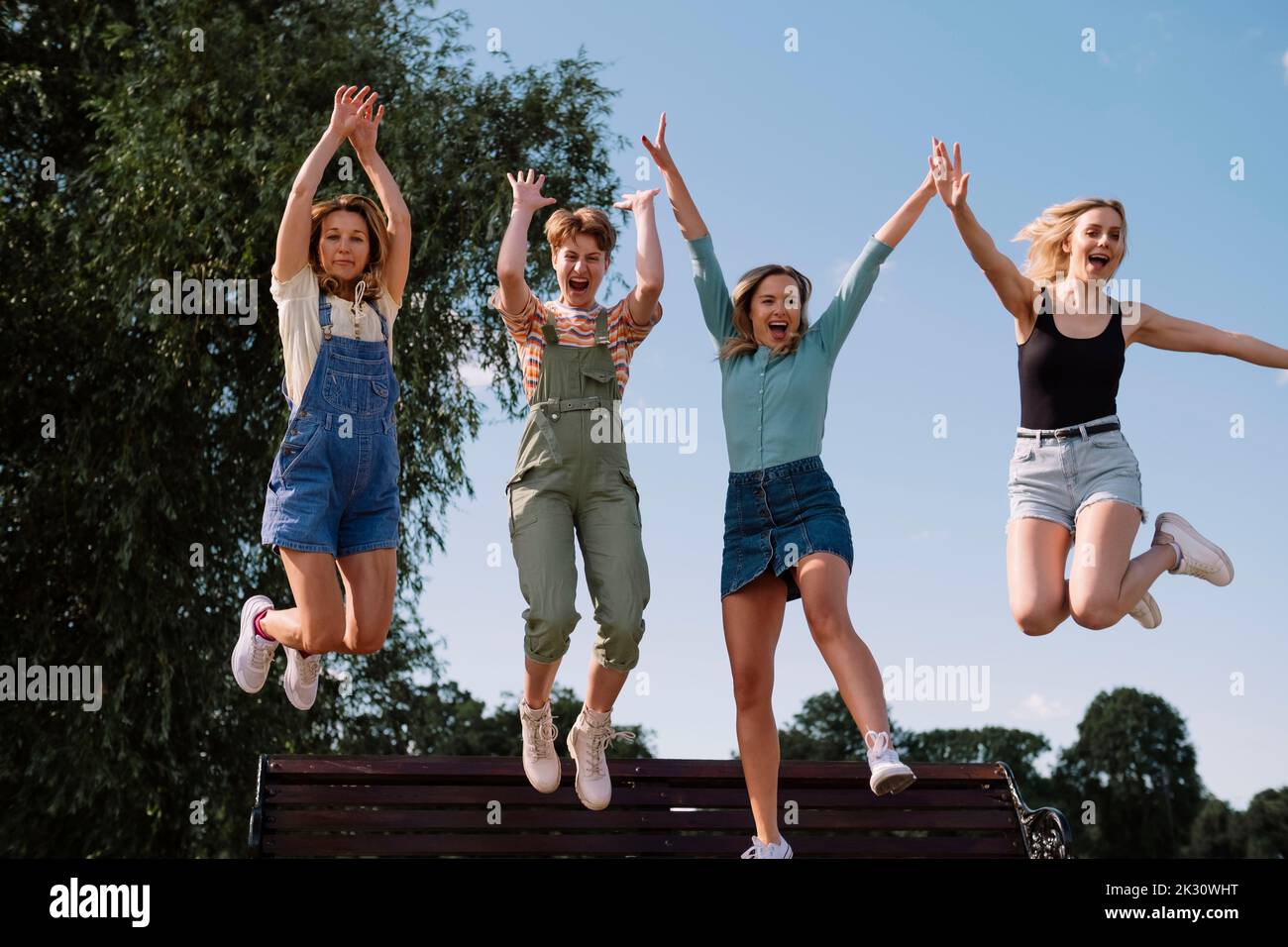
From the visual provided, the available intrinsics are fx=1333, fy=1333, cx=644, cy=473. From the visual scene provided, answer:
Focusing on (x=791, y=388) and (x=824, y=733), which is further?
(x=824, y=733)

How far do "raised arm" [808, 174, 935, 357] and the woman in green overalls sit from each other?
0.78 metres

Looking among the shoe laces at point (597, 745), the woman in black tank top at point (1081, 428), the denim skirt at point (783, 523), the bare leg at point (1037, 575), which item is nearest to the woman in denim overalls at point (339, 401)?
the shoe laces at point (597, 745)

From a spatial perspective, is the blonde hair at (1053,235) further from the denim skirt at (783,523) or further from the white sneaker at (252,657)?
the white sneaker at (252,657)

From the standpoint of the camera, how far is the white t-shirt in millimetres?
5887

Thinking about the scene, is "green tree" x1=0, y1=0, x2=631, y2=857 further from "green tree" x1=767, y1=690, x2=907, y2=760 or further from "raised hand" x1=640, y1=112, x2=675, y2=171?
"green tree" x1=767, y1=690, x2=907, y2=760

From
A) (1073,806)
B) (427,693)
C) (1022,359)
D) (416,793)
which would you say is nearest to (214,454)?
(427,693)

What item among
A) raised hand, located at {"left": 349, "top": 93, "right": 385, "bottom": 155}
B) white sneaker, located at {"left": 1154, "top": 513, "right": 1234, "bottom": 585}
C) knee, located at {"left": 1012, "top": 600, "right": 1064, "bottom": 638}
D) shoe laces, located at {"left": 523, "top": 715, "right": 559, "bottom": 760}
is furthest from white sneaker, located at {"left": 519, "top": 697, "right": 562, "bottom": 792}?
white sneaker, located at {"left": 1154, "top": 513, "right": 1234, "bottom": 585}

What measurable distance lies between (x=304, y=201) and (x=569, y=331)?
4.22 ft

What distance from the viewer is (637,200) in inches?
237

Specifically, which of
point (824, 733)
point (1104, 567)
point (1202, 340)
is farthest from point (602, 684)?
point (824, 733)

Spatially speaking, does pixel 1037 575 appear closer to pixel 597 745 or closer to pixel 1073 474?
pixel 1073 474

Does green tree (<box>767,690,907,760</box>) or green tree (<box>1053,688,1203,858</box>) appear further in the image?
green tree (<box>1053,688,1203,858</box>)

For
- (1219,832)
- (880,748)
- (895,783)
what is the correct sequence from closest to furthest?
(895,783), (880,748), (1219,832)

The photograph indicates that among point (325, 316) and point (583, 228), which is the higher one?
point (583, 228)
